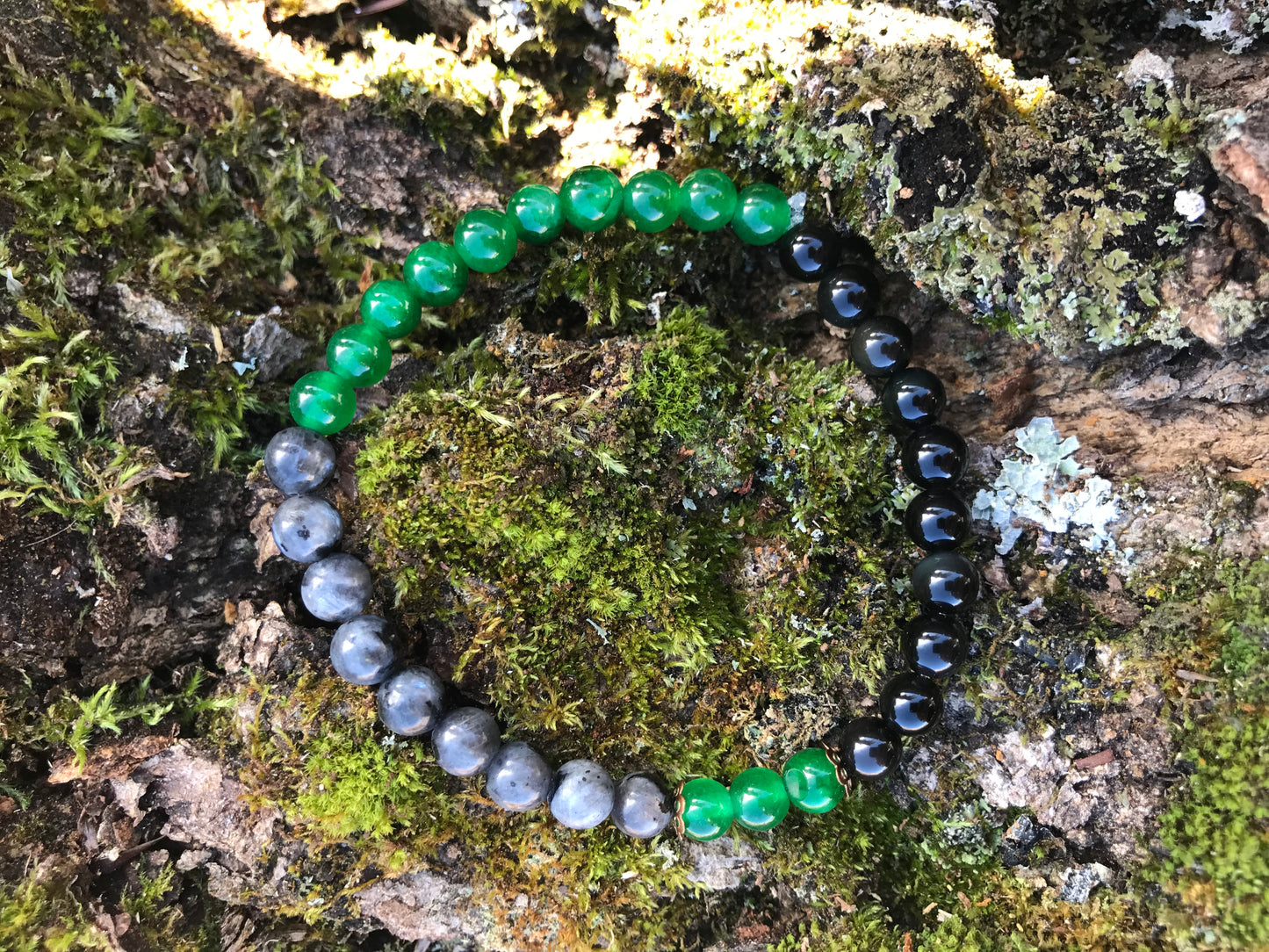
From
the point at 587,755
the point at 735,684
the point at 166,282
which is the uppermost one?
the point at 166,282

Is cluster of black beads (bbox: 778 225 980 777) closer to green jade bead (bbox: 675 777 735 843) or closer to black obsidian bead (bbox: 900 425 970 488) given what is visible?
black obsidian bead (bbox: 900 425 970 488)

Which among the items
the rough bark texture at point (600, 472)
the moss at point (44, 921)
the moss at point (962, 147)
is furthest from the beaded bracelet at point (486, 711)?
the moss at point (44, 921)

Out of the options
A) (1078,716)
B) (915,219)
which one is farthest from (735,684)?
(915,219)

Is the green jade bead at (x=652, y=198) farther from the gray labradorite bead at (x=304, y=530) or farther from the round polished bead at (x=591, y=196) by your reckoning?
the gray labradorite bead at (x=304, y=530)

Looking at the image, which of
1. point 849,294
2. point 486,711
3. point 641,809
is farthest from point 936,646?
point 486,711

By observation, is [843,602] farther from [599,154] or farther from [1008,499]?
[599,154]

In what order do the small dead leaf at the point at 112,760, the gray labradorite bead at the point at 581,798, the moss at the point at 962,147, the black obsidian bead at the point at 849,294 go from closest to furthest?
the moss at the point at 962,147 → the small dead leaf at the point at 112,760 → the gray labradorite bead at the point at 581,798 → the black obsidian bead at the point at 849,294

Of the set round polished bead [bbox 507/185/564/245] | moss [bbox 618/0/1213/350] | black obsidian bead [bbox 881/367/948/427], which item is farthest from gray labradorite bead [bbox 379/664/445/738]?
moss [bbox 618/0/1213/350]

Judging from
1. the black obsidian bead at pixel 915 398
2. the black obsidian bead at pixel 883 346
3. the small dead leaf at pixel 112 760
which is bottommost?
the small dead leaf at pixel 112 760

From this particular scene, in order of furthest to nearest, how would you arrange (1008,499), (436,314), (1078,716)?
(436,314)
(1008,499)
(1078,716)
